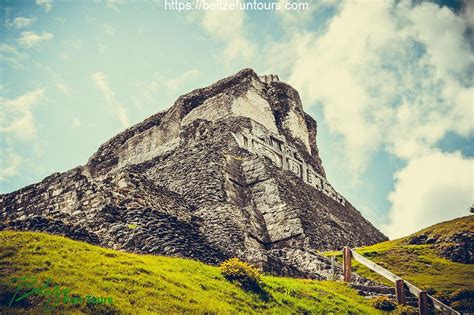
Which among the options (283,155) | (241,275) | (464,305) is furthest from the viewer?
(283,155)

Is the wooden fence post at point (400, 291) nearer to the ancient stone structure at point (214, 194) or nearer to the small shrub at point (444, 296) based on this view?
the small shrub at point (444, 296)

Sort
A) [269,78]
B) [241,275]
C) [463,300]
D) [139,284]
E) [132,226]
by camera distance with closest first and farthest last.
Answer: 1. [139,284]
2. [241,275]
3. [463,300]
4. [132,226]
5. [269,78]

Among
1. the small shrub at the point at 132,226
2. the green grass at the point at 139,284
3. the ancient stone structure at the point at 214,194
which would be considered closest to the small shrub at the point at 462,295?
the green grass at the point at 139,284

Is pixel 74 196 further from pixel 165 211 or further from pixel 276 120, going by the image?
pixel 276 120

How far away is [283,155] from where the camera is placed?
4053 centimetres

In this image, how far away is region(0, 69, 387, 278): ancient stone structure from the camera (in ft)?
66.9

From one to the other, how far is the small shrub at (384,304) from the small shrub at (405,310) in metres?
0.27

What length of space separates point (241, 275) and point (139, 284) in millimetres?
3914

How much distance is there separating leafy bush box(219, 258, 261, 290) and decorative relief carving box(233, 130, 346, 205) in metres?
20.5

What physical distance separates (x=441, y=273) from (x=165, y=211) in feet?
43.9

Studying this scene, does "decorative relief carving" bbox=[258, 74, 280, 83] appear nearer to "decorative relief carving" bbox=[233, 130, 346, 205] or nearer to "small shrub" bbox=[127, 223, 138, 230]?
"decorative relief carving" bbox=[233, 130, 346, 205]

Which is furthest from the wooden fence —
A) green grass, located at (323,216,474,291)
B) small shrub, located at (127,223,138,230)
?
small shrub, located at (127,223,138,230)

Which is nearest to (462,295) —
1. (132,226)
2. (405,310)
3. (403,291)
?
(403,291)

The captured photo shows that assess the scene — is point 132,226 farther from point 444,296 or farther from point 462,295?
point 462,295
